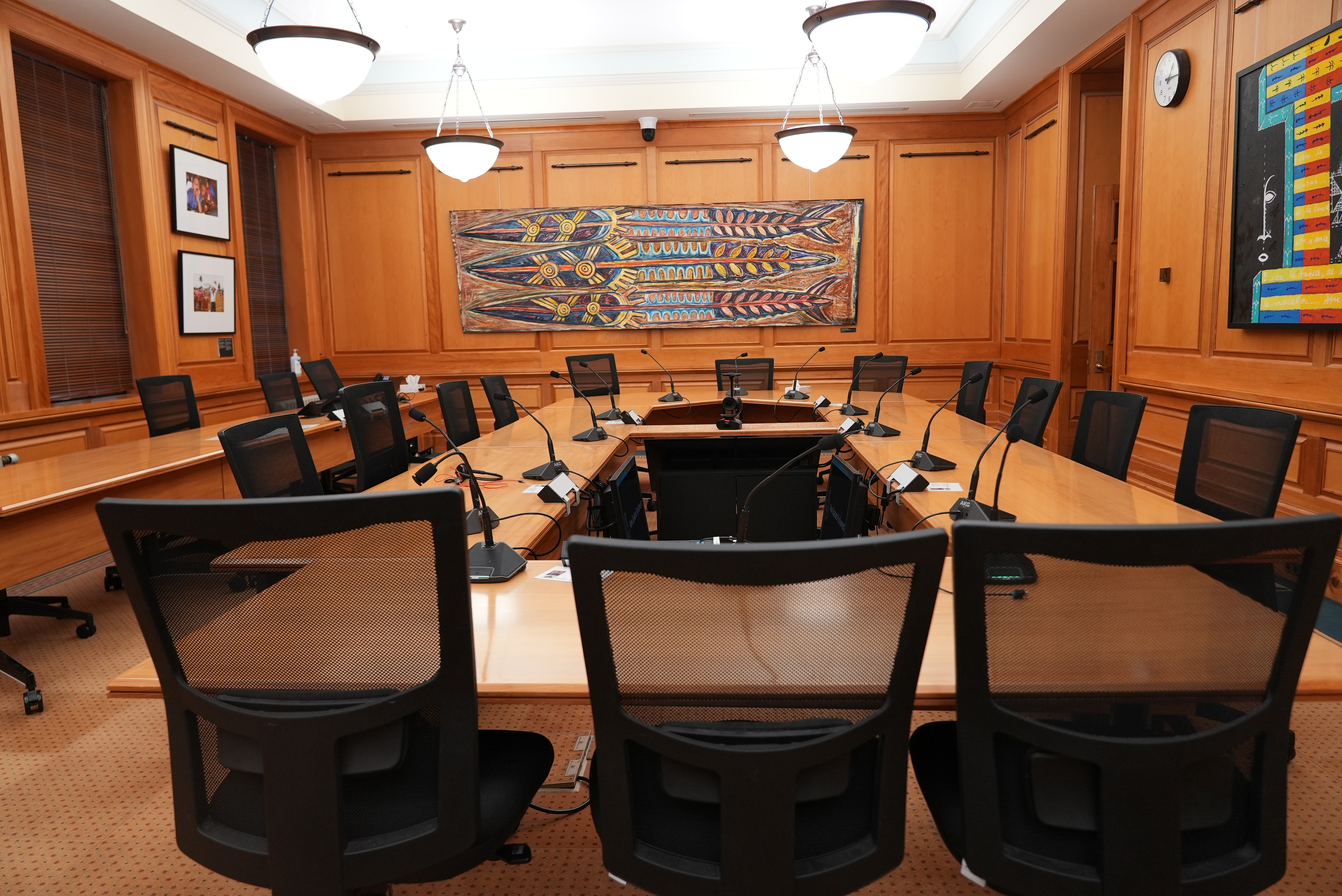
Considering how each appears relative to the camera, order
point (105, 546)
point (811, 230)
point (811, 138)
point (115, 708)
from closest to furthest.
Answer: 1. point (115, 708)
2. point (105, 546)
3. point (811, 138)
4. point (811, 230)

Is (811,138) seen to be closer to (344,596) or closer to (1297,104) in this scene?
(1297,104)

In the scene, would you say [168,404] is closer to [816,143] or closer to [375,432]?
[375,432]

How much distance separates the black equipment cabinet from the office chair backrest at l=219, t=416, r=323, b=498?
5.08 ft

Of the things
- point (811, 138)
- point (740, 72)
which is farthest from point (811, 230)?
point (811, 138)

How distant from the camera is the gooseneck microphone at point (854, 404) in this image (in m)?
4.79

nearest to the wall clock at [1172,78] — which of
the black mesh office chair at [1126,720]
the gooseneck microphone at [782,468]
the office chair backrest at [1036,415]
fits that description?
the office chair backrest at [1036,415]

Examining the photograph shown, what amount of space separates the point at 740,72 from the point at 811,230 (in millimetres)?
1420

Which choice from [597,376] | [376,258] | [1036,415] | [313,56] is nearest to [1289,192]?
[1036,415]

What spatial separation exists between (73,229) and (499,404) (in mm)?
2813

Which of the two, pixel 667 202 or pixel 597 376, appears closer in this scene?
pixel 597 376

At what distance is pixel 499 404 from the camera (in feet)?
16.1

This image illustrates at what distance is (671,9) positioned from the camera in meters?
5.96

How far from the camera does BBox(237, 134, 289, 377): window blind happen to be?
686cm

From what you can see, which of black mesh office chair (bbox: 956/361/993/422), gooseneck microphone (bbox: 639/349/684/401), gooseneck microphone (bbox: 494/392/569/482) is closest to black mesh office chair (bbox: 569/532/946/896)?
gooseneck microphone (bbox: 494/392/569/482)
